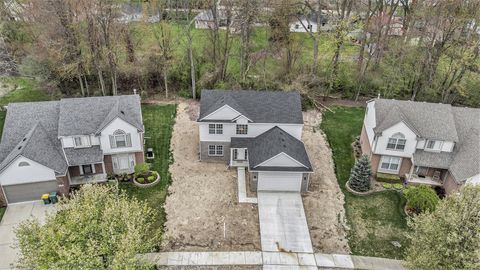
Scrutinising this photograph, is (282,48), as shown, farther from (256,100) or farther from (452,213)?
(452,213)

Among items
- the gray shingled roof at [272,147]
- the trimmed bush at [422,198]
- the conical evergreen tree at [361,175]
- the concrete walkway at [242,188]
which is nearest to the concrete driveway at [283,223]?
the concrete walkway at [242,188]

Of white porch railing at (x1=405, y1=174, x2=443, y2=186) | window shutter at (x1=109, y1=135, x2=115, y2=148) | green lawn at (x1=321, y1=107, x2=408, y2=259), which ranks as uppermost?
window shutter at (x1=109, y1=135, x2=115, y2=148)

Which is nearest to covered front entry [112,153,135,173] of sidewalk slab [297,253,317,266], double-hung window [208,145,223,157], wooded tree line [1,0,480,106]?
double-hung window [208,145,223,157]

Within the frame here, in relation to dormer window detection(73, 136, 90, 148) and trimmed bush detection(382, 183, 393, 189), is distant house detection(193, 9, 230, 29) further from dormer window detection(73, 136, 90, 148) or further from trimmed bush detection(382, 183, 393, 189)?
trimmed bush detection(382, 183, 393, 189)

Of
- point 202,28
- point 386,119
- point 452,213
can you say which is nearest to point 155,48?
point 202,28

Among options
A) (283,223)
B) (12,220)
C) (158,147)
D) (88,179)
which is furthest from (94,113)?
(283,223)

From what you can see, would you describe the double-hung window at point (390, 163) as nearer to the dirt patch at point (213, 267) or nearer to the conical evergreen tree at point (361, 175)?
the conical evergreen tree at point (361, 175)
